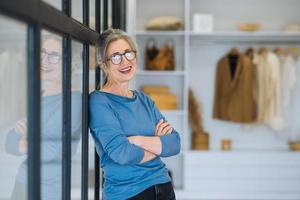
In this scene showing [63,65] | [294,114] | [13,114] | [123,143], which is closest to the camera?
[13,114]

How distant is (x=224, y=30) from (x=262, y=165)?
1.41 meters

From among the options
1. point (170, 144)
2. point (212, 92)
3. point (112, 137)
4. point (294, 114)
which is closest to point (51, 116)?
point (112, 137)

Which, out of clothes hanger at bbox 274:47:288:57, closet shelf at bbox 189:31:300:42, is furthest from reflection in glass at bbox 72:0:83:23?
clothes hanger at bbox 274:47:288:57

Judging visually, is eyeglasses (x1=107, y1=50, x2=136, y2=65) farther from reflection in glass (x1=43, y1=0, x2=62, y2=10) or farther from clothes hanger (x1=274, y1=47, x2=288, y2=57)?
clothes hanger (x1=274, y1=47, x2=288, y2=57)

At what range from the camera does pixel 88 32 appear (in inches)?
68.5

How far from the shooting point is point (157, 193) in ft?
5.57

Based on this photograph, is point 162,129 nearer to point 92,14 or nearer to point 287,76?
point 92,14

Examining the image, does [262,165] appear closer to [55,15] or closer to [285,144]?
[285,144]

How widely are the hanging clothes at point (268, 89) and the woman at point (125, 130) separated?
2.56m

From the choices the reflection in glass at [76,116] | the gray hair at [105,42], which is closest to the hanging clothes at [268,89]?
the gray hair at [105,42]

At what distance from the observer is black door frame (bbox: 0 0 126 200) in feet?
3.27

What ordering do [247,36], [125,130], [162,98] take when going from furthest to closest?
[247,36] < [162,98] < [125,130]

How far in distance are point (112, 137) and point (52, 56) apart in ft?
1.35

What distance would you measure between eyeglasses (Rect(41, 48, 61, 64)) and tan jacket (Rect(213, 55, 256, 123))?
301cm
